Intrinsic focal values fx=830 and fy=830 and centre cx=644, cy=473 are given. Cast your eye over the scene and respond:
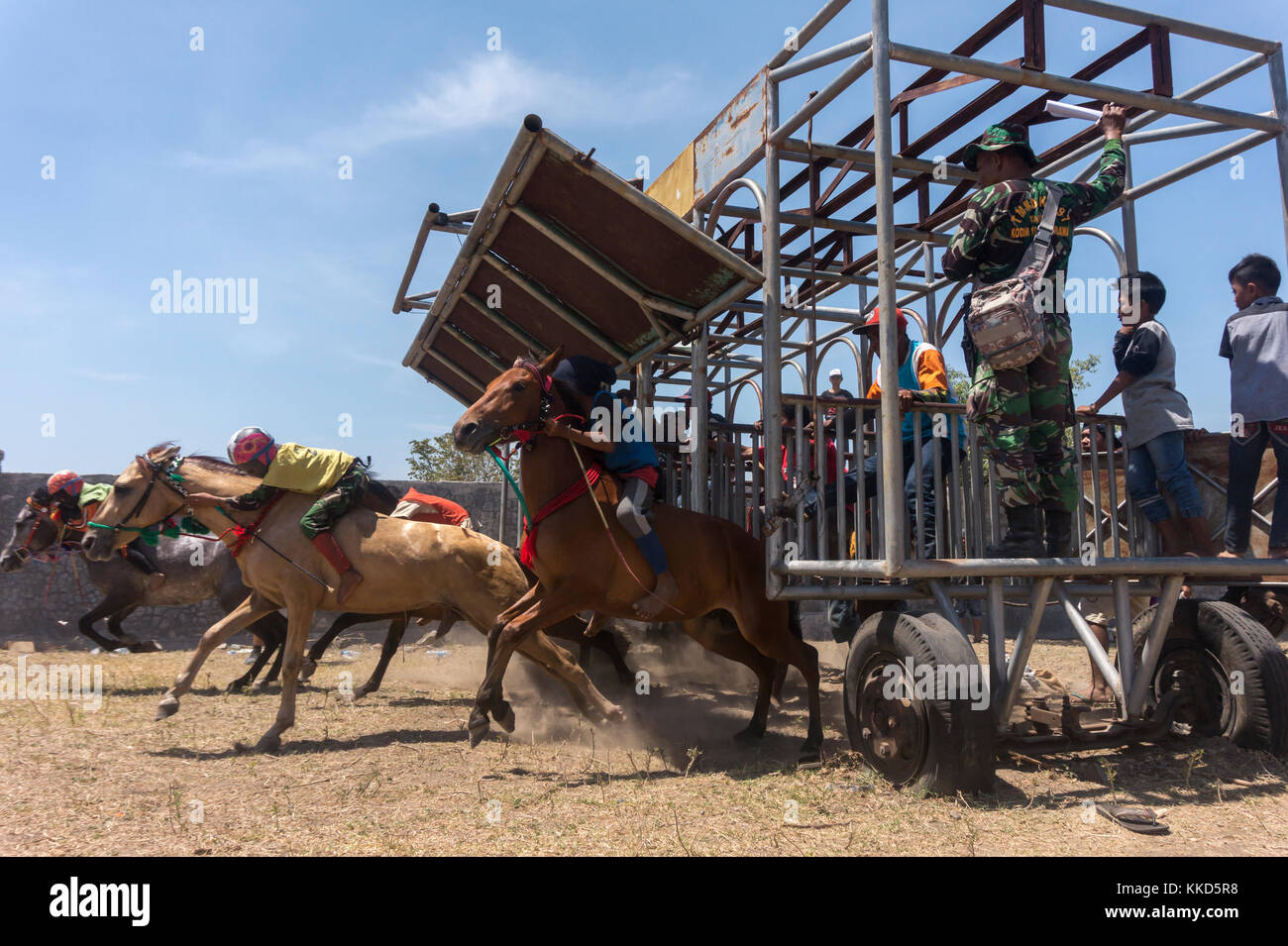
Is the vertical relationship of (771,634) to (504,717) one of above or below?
above

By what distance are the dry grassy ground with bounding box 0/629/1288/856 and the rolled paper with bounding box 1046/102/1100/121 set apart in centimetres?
399

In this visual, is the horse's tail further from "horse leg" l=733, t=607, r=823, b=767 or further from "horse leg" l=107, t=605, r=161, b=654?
"horse leg" l=107, t=605, r=161, b=654

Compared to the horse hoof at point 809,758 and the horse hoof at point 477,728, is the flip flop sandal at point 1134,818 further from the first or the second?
the horse hoof at point 477,728

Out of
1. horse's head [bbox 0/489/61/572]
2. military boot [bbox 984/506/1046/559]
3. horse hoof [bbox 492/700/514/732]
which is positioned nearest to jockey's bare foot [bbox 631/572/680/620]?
horse hoof [bbox 492/700/514/732]

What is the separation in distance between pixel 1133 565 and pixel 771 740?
2711 millimetres

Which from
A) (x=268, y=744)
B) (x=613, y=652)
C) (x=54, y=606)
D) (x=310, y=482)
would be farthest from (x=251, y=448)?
(x=54, y=606)

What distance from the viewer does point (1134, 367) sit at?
17.9ft

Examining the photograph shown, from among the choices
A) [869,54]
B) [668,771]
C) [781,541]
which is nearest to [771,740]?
[668,771]

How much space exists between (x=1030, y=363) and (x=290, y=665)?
5388 mm

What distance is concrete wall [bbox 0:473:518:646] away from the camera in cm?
1238

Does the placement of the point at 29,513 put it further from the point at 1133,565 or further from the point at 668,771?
the point at 1133,565

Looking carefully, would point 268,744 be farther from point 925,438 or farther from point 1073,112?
point 1073,112

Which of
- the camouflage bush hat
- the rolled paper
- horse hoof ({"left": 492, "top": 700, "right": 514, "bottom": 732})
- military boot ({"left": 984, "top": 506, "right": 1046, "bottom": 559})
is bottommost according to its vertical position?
horse hoof ({"left": 492, "top": 700, "right": 514, "bottom": 732})

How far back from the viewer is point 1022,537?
15.7 ft
